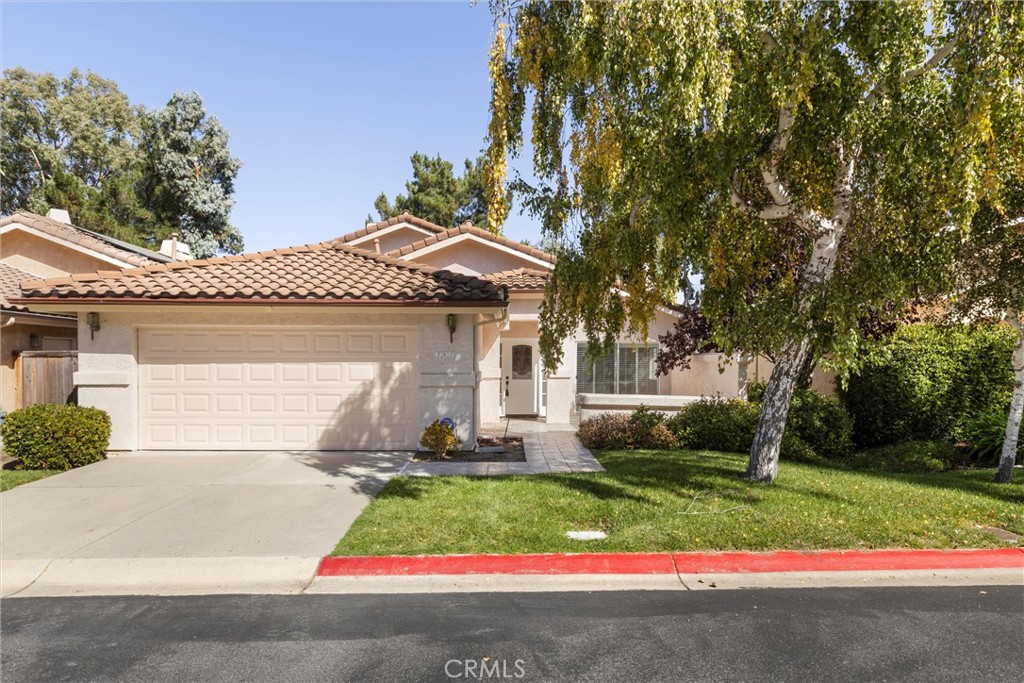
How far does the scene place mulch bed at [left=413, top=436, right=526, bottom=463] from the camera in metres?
9.70

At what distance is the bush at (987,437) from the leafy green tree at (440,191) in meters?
26.9

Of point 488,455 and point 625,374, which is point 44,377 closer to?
point 488,455

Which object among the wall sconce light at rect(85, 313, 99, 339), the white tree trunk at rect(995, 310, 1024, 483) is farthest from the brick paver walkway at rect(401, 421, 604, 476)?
the wall sconce light at rect(85, 313, 99, 339)

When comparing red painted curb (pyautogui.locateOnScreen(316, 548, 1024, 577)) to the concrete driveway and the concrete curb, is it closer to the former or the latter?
the concrete curb

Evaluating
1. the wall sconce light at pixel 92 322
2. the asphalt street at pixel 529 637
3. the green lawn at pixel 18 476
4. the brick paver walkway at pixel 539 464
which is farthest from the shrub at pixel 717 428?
the wall sconce light at pixel 92 322

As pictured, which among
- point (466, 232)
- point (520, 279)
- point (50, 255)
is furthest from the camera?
point (50, 255)

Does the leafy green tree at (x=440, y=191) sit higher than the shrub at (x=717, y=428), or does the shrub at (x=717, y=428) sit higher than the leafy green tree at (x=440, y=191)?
the leafy green tree at (x=440, y=191)

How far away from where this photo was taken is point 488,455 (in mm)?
10195

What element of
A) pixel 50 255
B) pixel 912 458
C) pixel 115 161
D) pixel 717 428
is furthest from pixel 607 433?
pixel 115 161

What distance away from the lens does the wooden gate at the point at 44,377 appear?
42.4 ft

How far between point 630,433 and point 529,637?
7.39m

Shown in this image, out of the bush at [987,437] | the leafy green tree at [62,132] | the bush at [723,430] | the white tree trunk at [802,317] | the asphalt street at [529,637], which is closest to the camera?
the asphalt street at [529,637]

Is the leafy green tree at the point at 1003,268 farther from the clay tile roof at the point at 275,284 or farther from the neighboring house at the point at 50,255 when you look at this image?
the neighboring house at the point at 50,255

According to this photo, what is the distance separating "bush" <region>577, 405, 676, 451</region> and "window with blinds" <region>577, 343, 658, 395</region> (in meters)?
5.01
